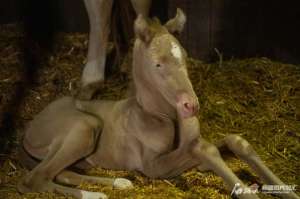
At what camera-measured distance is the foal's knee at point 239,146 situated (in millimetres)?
3242

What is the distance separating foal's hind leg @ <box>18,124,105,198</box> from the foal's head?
50cm

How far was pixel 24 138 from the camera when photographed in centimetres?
372

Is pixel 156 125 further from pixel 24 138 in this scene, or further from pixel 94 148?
pixel 24 138

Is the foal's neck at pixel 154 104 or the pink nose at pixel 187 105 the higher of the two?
the pink nose at pixel 187 105

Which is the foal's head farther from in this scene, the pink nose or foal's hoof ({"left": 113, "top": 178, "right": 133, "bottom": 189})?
foal's hoof ({"left": 113, "top": 178, "right": 133, "bottom": 189})

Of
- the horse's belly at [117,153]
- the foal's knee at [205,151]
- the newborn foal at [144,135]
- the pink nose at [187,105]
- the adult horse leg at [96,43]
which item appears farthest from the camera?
the adult horse leg at [96,43]

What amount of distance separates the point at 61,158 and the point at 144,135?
0.48 meters

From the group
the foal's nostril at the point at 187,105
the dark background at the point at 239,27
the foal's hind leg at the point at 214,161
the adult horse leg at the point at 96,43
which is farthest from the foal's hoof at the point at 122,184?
the dark background at the point at 239,27

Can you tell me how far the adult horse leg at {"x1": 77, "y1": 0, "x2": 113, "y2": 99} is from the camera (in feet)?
14.4

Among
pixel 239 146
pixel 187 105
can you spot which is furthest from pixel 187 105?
pixel 239 146

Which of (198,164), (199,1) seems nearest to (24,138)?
(198,164)

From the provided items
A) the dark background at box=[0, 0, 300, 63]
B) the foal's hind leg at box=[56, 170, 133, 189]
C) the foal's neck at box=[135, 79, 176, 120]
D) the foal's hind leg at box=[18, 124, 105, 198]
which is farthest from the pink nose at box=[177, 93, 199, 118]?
the dark background at box=[0, 0, 300, 63]

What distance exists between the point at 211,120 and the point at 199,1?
1.40m

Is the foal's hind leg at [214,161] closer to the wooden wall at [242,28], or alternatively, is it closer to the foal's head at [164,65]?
the foal's head at [164,65]
